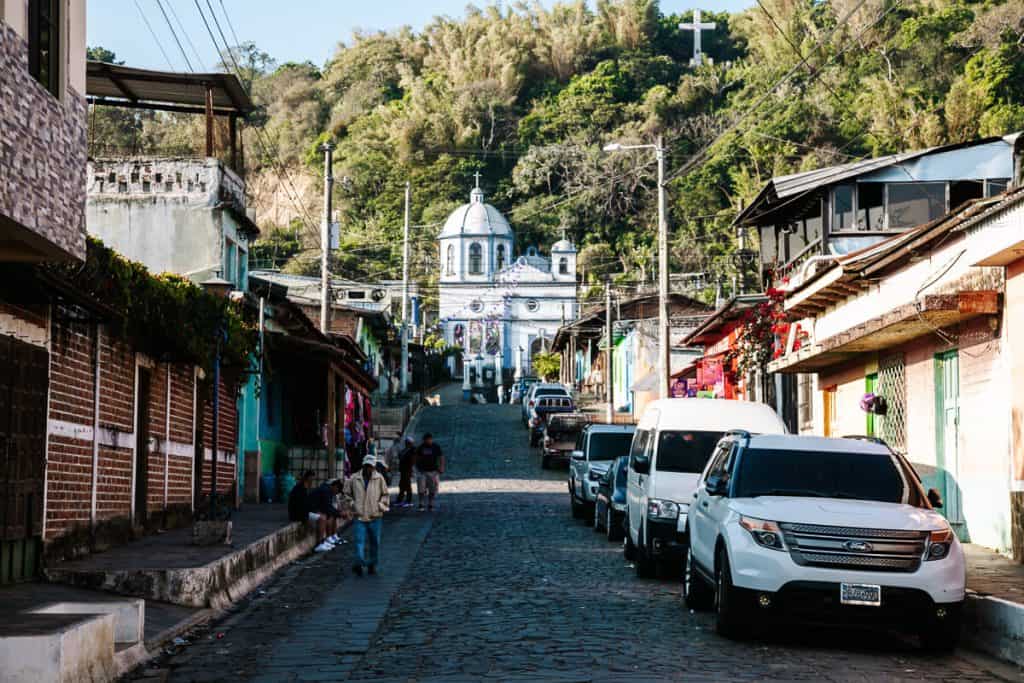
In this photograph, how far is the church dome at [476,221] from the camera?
125863mm

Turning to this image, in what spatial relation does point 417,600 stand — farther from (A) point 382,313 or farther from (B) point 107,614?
(A) point 382,313

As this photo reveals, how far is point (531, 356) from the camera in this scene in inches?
4852

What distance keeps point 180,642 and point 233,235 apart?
849 inches

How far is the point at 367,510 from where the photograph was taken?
1825cm

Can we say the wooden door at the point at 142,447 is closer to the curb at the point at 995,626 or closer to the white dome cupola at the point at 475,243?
the curb at the point at 995,626

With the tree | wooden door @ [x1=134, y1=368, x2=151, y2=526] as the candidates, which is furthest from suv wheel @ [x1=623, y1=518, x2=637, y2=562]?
the tree

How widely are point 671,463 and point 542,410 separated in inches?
1388

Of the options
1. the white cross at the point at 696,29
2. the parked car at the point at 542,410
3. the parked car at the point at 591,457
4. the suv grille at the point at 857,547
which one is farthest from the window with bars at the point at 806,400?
the white cross at the point at 696,29

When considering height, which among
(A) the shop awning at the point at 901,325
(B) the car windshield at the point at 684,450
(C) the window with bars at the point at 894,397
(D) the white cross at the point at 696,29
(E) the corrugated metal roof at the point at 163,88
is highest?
(D) the white cross at the point at 696,29

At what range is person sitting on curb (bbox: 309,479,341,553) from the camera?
23.3 m

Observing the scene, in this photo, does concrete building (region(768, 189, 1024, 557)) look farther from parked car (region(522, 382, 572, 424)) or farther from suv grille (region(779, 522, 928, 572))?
parked car (region(522, 382, 572, 424))

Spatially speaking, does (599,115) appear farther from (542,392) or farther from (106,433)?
(106,433)

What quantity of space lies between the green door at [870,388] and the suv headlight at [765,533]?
14.3 metres

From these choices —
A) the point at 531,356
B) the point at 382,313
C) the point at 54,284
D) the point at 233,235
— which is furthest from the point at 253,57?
the point at 54,284
